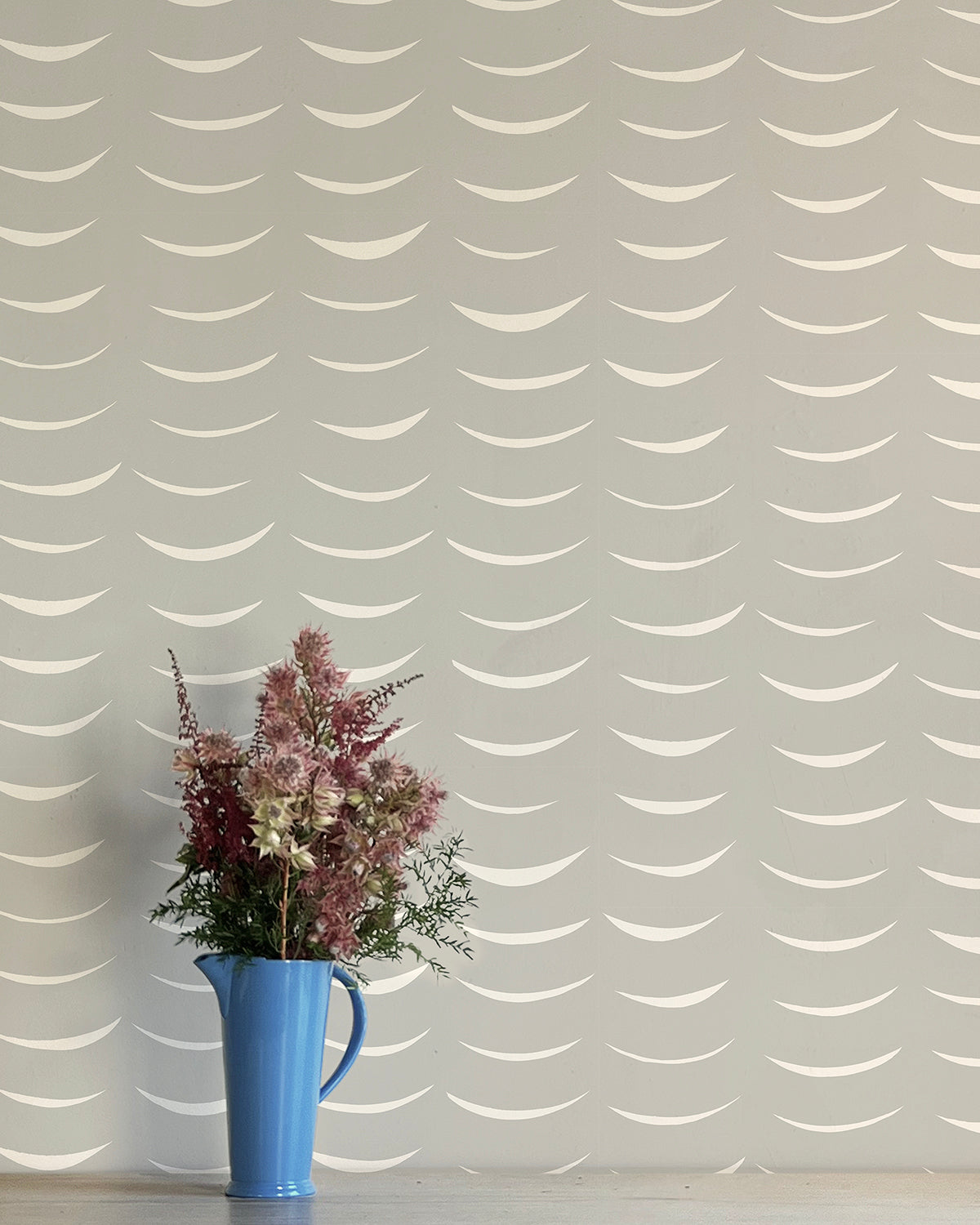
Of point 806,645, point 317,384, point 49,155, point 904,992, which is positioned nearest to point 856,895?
point 904,992

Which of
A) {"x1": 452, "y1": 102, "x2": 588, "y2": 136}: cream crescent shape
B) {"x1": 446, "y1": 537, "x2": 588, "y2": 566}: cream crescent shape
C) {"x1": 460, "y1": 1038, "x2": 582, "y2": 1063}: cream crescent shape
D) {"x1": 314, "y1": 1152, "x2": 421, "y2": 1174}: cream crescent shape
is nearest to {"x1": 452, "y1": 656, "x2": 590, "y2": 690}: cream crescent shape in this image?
{"x1": 446, "y1": 537, "x2": 588, "y2": 566}: cream crescent shape

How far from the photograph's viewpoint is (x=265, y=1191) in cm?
104

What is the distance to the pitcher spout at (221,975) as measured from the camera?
105 centimetres

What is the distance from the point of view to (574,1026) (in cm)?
119

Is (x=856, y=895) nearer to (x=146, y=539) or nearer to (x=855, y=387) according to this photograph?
(x=855, y=387)

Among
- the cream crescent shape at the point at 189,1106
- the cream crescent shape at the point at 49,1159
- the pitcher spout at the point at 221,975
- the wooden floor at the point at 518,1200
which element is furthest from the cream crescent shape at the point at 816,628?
the cream crescent shape at the point at 49,1159

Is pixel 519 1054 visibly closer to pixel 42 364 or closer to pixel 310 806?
pixel 310 806

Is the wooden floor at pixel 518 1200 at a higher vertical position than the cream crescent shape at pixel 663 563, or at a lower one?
lower

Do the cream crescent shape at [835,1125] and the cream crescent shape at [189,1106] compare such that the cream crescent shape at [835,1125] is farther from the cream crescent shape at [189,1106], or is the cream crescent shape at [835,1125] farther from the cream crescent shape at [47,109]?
the cream crescent shape at [47,109]

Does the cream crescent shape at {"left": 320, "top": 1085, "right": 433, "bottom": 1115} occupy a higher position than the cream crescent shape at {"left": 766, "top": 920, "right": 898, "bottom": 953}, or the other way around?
the cream crescent shape at {"left": 766, "top": 920, "right": 898, "bottom": 953}

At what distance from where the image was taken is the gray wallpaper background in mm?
1189

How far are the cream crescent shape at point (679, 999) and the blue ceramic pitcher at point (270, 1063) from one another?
1.07ft

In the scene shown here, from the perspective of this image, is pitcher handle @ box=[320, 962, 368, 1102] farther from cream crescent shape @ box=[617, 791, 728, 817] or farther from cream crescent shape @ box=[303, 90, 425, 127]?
cream crescent shape @ box=[303, 90, 425, 127]

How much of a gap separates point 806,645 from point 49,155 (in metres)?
0.94
